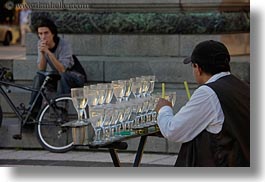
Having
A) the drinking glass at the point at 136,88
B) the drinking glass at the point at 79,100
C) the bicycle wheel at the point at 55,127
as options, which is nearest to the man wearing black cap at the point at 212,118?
the drinking glass at the point at 79,100

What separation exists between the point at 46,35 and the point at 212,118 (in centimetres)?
428

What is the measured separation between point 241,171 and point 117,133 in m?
0.89

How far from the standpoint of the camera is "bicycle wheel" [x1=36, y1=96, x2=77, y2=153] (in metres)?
8.78

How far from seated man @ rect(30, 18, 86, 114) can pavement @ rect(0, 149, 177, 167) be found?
→ 0.62 m

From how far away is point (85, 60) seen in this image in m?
9.78

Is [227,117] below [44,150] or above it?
above

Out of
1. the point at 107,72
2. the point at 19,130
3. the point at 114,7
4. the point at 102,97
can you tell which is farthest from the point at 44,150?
the point at 102,97

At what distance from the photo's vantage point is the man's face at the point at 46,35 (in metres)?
9.01

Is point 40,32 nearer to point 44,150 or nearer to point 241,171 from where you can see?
point 44,150

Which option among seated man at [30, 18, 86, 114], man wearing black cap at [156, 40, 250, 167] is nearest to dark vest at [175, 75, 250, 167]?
man wearing black cap at [156, 40, 250, 167]

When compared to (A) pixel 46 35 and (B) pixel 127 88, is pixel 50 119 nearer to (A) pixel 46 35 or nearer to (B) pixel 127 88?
(A) pixel 46 35

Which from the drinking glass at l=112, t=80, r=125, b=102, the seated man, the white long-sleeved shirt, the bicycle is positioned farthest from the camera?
the seated man

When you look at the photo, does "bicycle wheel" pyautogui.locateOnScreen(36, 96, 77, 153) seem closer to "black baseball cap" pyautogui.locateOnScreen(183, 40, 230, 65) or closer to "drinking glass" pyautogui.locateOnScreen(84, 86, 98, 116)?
"drinking glass" pyautogui.locateOnScreen(84, 86, 98, 116)

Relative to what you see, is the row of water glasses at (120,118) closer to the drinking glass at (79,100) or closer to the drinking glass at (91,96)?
the drinking glass at (91,96)
